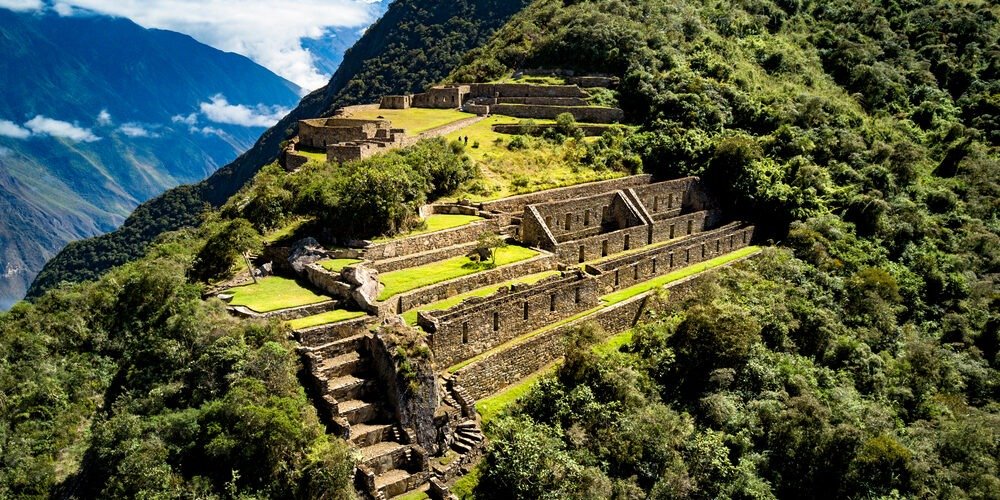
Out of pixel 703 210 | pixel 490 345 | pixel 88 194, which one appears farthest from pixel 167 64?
pixel 490 345

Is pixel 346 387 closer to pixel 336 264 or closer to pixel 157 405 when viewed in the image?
pixel 157 405

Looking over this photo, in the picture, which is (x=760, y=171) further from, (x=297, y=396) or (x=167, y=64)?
(x=167, y=64)

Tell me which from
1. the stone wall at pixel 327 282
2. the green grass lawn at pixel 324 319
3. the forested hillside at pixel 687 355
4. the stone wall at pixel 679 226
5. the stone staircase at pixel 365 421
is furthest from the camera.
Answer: the stone wall at pixel 679 226

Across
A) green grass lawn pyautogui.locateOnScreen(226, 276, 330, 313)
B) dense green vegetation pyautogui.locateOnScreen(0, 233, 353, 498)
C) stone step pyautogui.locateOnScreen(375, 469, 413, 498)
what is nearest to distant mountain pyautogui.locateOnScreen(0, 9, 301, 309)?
dense green vegetation pyautogui.locateOnScreen(0, 233, 353, 498)

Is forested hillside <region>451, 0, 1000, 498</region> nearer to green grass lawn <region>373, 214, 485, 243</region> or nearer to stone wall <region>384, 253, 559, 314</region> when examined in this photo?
stone wall <region>384, 253, 559, 314</region>

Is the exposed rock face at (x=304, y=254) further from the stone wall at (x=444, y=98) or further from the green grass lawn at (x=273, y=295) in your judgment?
the stone wall at (x=444, y=98)

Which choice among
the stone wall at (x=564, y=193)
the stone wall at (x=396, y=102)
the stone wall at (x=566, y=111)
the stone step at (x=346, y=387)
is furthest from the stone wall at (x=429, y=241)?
the stone wall at (x=396, y=102)

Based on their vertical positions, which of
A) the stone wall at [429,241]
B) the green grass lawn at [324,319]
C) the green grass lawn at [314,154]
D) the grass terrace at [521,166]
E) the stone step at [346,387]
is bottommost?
the stone step at [346,387]
